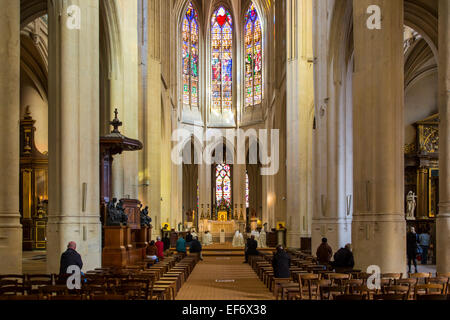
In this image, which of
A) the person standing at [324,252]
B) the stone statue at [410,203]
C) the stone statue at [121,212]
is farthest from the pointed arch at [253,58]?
the stone statue at [121,212]

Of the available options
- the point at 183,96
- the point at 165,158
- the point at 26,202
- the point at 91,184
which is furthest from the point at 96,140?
the point at 183,96

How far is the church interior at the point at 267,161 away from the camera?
10.3 metres

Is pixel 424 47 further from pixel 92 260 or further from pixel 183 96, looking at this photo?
pixel 183 96

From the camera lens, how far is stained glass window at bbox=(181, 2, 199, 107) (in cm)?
4694

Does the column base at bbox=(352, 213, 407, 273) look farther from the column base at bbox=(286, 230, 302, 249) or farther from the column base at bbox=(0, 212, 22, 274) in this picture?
the column base at bbox=(286, 230, 302, 249)

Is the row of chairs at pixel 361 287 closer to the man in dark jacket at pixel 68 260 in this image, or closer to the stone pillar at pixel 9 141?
the man in dark jacket at pixel 68 260

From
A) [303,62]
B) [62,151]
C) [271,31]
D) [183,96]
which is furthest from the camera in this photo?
[183,96]

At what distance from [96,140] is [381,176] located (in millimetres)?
7298

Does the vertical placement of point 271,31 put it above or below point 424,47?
above

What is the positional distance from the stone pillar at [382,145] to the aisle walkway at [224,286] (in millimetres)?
2870

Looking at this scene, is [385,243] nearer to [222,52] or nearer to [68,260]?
[68,260]

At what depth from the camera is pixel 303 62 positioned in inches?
1117
